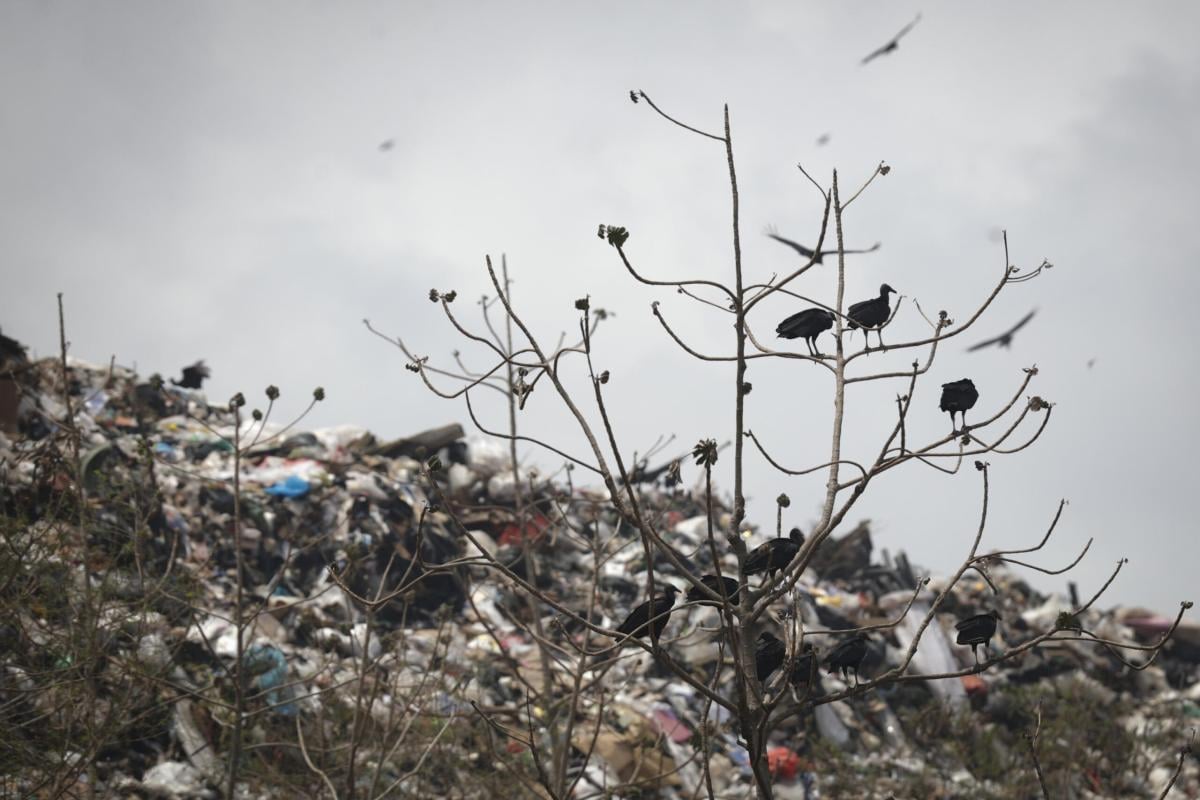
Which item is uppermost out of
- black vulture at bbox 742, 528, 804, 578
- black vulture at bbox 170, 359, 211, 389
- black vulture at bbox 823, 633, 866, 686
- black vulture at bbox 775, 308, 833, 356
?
black vulture at bbox 170, 359, 211, 389

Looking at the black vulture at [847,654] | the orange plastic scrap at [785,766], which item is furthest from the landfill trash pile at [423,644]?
the black vulture at [847,654]

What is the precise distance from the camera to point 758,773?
4.86ft

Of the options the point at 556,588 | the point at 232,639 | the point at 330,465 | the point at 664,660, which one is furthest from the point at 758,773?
the point at 330,465

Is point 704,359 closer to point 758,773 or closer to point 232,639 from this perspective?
point 758,773

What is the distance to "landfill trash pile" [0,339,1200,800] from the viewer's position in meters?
4.38

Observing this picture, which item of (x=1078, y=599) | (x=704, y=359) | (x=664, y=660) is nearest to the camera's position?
(x=664, y=660)

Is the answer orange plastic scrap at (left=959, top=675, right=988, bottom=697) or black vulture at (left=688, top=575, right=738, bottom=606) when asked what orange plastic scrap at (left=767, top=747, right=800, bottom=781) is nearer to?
orange plastic scrap at (left=959, top=675, right=988, bottom=697)

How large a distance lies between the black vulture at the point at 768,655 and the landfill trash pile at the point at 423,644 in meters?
1.68

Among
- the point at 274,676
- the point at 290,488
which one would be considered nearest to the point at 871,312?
the point at 274,676

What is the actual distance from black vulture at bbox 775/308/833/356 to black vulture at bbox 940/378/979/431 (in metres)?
0.28

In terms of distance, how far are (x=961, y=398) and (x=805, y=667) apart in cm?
63

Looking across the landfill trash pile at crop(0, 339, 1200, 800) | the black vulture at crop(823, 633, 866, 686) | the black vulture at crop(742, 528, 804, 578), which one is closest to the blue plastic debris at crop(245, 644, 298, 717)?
the landfill trash pile at crop(0, 339, 1200, 800)

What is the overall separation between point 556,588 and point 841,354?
20.6 ft

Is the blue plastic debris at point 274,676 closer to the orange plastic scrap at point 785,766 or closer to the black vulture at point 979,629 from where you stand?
the orange plastic scrap at point 785,766
